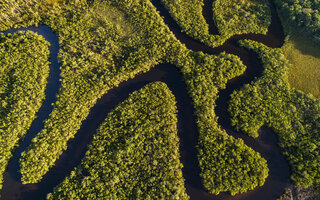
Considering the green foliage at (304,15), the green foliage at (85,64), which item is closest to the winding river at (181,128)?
the green foliage at (85,64)

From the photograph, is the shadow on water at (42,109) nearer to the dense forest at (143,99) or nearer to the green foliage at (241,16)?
the dense forest at (143,99)

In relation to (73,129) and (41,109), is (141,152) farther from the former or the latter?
(41,109)

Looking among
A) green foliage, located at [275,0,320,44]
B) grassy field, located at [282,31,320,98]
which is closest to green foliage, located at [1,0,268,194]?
grassy field, located at [282,31,320,98]

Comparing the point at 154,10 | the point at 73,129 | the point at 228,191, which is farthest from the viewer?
the point at 154,10

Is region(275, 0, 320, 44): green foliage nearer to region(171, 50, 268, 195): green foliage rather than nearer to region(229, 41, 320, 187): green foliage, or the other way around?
region(229, 41, 320, 187): green foliage

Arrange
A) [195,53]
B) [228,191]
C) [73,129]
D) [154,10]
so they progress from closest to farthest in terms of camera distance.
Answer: [228,191]
[73,129]
[195,53]
[154,10]

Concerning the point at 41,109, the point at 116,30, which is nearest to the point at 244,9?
the point at 116,30

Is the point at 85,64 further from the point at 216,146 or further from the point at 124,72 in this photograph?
the point at 216,146
